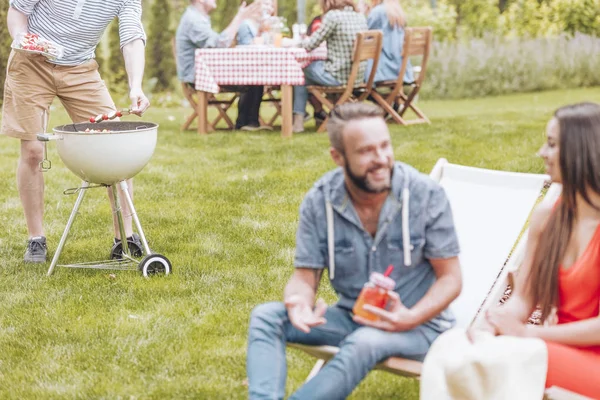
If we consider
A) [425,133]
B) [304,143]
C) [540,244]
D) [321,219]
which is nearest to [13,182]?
[304,143]

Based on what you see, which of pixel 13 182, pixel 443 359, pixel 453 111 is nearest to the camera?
pixel 443 359

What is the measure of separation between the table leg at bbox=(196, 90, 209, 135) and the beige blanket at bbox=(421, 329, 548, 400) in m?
7.15

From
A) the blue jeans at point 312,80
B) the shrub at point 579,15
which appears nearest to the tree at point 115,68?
the blue jeans at point 312,80

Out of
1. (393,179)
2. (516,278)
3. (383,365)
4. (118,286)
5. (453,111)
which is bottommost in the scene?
(453,111)

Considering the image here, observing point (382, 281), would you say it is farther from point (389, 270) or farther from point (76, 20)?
point (76, 20)

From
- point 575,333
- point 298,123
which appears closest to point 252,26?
point 298,123

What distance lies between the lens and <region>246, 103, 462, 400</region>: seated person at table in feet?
8.62

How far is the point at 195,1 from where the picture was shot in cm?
952

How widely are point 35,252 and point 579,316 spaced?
3.16 m

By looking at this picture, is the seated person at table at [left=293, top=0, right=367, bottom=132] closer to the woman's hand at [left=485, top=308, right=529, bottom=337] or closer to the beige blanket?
the woman's hand at [left=485, top=308, right=529, bottom=337]

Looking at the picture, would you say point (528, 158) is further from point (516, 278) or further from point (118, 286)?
point (516, 278)

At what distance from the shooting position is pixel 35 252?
4945 mm

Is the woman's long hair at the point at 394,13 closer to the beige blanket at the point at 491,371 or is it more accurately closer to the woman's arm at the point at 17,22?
the woman's arm at the point at 17,22

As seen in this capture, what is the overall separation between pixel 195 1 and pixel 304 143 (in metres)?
2.06
